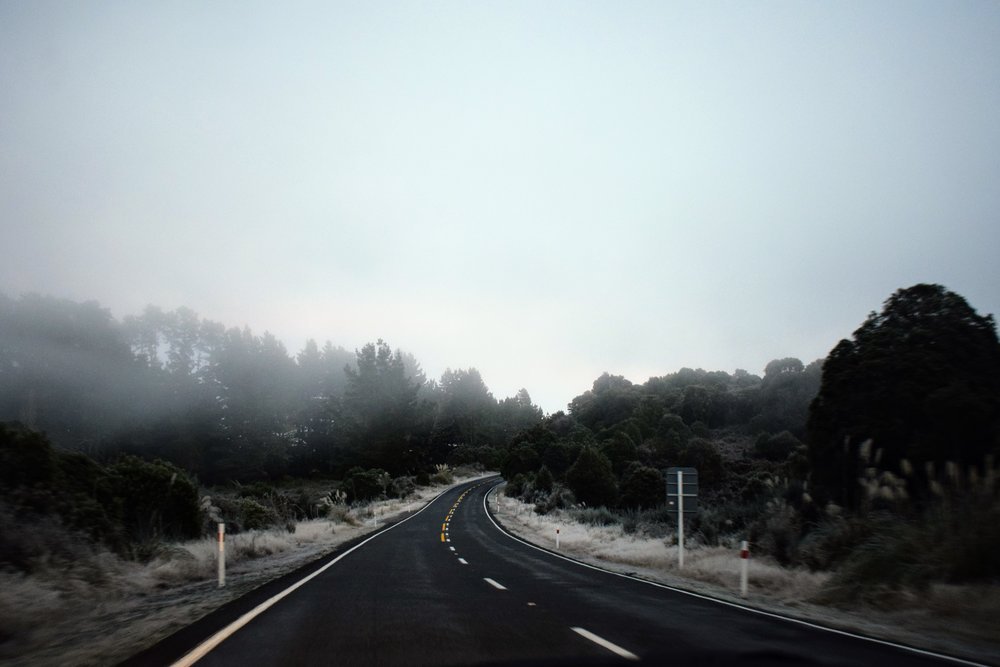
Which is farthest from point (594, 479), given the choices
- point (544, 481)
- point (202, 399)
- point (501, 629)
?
point (202, 399)

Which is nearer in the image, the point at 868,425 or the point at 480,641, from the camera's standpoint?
the point at 480,641

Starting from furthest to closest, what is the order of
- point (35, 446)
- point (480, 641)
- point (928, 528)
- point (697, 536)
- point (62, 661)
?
point (697, 536) → point (35, 446) → point (928, 528) → point (480, 641) → point (62, 661)

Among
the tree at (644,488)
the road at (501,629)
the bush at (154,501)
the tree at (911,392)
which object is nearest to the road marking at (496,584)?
the road at (501,629)

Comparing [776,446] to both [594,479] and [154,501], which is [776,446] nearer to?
[594,479]

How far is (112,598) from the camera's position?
12484 millimetres

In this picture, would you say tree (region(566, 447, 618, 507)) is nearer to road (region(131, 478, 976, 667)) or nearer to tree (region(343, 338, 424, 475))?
road (region(131, 478, 976, 667))

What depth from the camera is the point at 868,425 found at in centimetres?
1561

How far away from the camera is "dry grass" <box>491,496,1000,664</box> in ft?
30.6

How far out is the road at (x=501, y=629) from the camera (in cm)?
721

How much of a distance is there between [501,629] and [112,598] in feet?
26.0

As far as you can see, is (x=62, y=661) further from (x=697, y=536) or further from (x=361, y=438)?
(x=361, y=438)

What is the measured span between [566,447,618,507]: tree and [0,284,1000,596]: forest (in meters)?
0.15

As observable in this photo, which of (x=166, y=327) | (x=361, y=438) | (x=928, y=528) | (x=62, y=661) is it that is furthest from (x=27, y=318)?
(x=928, y=528)

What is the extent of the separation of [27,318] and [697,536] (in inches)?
2705
